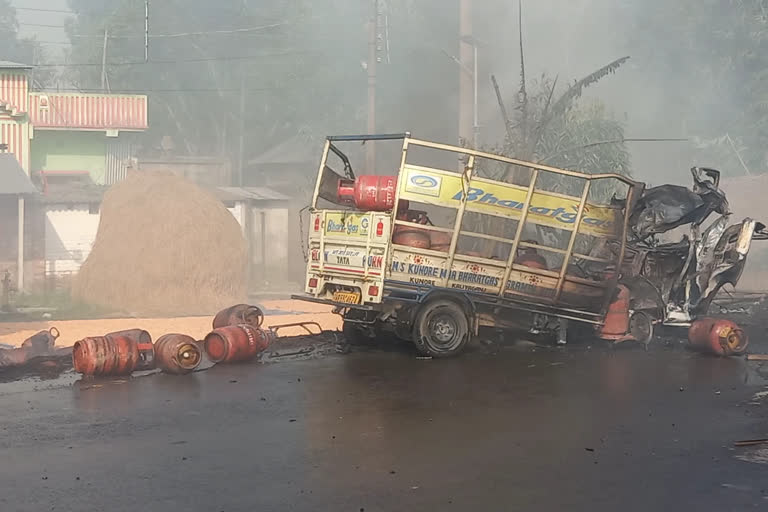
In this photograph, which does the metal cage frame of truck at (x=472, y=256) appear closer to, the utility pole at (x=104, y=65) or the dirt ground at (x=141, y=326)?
the dirt ground at (x=141, y=326)

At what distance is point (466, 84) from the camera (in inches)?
971

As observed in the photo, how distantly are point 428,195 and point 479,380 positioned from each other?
278 centimetres

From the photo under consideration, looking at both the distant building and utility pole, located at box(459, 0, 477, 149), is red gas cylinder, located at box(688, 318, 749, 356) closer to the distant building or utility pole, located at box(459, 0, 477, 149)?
utility pole, located at box(459, 0, 477, 149)

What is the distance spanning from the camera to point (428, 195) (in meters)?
12.8

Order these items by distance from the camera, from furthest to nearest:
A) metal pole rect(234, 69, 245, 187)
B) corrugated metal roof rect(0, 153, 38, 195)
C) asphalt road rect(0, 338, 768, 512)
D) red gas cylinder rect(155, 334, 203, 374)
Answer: metal pole rect(234, 69, 245, 187), corrugated metal roof rect(0, 153, 38, 195), red gas cylinder rect(155, 334, 203, 374), asphalt road rect(0, 338, 768, 512)

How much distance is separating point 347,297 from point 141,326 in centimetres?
582

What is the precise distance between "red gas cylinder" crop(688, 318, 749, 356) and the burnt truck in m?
0.90

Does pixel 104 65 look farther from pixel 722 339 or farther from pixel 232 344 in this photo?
pixel 722 339

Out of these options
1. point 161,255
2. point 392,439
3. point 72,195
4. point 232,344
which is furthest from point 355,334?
point 72,195

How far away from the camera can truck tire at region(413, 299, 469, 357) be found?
13.0 m

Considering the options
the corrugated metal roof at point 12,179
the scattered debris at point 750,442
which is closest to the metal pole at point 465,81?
the corrugated metal roof at point 12,179

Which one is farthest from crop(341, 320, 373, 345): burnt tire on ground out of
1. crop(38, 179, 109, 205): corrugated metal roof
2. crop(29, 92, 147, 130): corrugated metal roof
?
crop(29, 92, 147, 130): corrugated metal roof

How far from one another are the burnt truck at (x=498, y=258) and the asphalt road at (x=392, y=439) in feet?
3.45

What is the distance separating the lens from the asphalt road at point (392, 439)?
6.57 m
